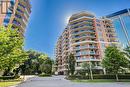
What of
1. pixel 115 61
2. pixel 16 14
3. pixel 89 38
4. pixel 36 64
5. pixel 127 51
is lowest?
pixel 36 64

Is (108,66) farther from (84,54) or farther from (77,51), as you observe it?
(77,51)

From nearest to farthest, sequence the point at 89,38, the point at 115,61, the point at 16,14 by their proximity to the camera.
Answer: the point at 115,61
the point at 16,14
the point at 89,38

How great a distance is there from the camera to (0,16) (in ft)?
159

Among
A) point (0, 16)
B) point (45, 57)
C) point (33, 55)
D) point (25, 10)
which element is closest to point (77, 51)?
point (45, 57)

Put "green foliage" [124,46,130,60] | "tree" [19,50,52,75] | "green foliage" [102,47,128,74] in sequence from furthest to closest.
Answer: "tree" [19,50,52,75] < "green foliage" [102,47,128,74] < "green foliage" [124,46,130,60]

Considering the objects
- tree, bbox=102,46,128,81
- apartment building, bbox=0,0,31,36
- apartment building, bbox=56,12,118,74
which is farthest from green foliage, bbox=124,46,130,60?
apartment building, bbox=0,0,31,36

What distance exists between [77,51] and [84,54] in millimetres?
5051

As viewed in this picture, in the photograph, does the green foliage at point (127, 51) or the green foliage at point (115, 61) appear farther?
the green foliage at point (115, 61)

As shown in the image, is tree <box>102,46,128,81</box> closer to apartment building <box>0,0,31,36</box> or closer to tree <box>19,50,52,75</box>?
tree <box>19,50,52,75</box>

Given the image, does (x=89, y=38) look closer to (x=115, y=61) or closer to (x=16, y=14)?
(x=115, y=61)

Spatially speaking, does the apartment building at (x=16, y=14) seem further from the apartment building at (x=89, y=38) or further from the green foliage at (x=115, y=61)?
the green foliage at (x=115, y=61)

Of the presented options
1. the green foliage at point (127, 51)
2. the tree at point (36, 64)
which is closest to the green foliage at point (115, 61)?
the green foliage at point (127, 51)

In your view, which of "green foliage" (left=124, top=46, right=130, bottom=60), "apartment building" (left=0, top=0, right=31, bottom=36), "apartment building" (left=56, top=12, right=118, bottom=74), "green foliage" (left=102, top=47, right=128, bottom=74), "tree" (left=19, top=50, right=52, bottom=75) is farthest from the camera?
"tree" (left=19, top=50, right=52, bottom=75)

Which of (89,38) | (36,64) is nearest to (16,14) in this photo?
(36,64)
